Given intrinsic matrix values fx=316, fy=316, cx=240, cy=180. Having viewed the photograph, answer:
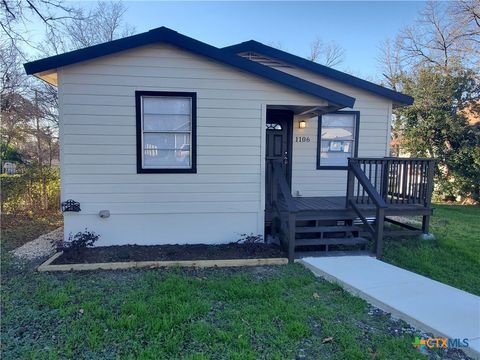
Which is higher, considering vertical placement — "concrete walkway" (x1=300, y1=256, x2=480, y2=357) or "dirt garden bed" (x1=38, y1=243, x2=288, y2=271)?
"concrete walkway" (x1=300, y1=256, x2=480, y2=357)

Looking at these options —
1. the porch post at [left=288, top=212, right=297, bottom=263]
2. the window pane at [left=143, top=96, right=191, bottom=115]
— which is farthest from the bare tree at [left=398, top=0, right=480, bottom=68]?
the window pane at [left=143, top=96, right=191, bottom=115]

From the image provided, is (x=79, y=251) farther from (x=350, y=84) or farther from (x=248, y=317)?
(x=350, y=84)

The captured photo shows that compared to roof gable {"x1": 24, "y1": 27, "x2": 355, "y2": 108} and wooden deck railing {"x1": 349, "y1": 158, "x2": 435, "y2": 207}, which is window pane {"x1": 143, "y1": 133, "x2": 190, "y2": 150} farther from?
wooden deck railing {"x1": 349, "y1": 158, "x2": 435, "y2": 207}

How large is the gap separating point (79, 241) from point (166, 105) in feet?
8.55

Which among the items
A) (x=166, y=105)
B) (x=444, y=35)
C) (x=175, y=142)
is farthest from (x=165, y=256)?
(x=444, y=35)

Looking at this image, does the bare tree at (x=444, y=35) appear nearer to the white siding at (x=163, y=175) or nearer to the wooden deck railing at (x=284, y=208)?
the wooden deck railing at (x=284, y=208)

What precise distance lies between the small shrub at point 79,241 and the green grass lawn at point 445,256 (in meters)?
4.88

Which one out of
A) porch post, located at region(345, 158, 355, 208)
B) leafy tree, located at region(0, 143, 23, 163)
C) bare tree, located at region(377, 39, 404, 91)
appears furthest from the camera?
bare tree, located at region(377, 39, 404, 91)

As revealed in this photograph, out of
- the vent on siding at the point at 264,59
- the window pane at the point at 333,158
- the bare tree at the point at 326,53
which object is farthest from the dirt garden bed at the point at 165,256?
the bare tree at the point at 326,53

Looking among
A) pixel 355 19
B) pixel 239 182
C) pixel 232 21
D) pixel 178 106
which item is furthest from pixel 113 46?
pixel 355 19

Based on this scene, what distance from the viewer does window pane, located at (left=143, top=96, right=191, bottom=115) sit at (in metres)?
5.38

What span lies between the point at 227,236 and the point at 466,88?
12.8 m

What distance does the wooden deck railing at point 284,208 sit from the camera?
5004 mm

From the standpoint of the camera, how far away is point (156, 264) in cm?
461
